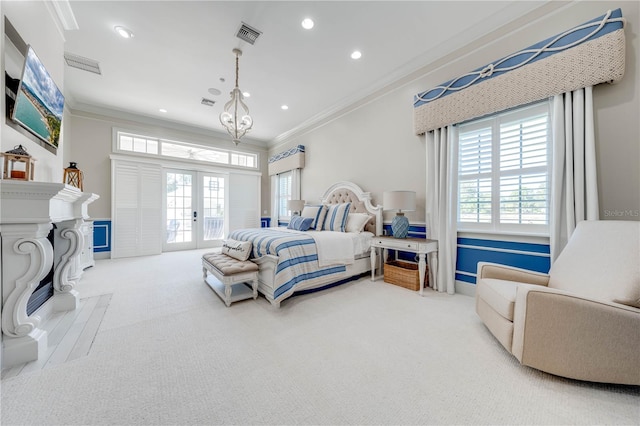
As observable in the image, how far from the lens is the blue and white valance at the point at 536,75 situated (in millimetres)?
1940

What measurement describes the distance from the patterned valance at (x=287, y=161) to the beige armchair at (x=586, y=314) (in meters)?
4.62

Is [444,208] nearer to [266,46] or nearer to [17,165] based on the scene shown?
[266,46]

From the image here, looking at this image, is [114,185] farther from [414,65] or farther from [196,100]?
[414,65]

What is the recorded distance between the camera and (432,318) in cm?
224

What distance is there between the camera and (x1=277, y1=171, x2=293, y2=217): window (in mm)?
6238

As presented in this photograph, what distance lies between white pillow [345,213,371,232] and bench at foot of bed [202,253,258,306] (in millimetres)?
1655

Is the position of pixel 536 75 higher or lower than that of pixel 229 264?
higher

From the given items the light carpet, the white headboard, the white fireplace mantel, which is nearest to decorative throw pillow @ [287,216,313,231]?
the white headboard

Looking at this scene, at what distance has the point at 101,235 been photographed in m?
4.77

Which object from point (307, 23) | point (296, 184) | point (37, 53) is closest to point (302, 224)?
point (296, 184)

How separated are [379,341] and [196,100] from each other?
5009 mm

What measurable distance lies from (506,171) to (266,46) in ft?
10.8

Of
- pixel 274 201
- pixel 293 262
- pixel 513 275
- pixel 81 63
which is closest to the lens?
pixel 513 275

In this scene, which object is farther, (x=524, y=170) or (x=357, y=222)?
(x=357, y=222)
